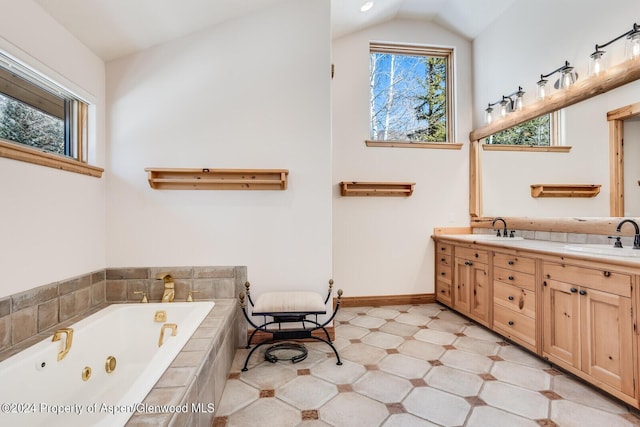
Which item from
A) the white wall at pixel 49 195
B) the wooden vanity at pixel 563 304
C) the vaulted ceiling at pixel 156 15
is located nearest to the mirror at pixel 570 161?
the wooden vanity at pixel 563 304

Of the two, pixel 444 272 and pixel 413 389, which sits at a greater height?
pixel 444 272

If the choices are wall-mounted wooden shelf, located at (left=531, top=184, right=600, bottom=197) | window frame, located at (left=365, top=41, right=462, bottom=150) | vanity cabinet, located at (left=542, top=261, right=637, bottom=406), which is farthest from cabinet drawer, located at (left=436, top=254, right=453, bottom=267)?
window frame, located at (left=365, top=41, right=462, bottom=150)

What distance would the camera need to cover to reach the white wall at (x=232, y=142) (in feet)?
8.11

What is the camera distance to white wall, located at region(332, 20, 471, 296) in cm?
353

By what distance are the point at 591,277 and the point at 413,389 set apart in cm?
128

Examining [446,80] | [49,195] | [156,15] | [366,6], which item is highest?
[366,6]

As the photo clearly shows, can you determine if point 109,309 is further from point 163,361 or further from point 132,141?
point 132,141

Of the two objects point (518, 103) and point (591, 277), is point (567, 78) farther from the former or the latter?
point (591, 277)

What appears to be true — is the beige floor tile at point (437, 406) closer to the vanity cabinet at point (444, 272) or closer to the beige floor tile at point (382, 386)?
the beige floor tile at point (382, 386)

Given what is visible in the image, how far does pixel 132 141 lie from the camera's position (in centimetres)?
247

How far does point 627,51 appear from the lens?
208 cm

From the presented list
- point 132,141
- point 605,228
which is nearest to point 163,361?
point 132,141

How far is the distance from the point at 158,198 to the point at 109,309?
2.91ft

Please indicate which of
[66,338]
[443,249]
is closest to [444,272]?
[443,249]
